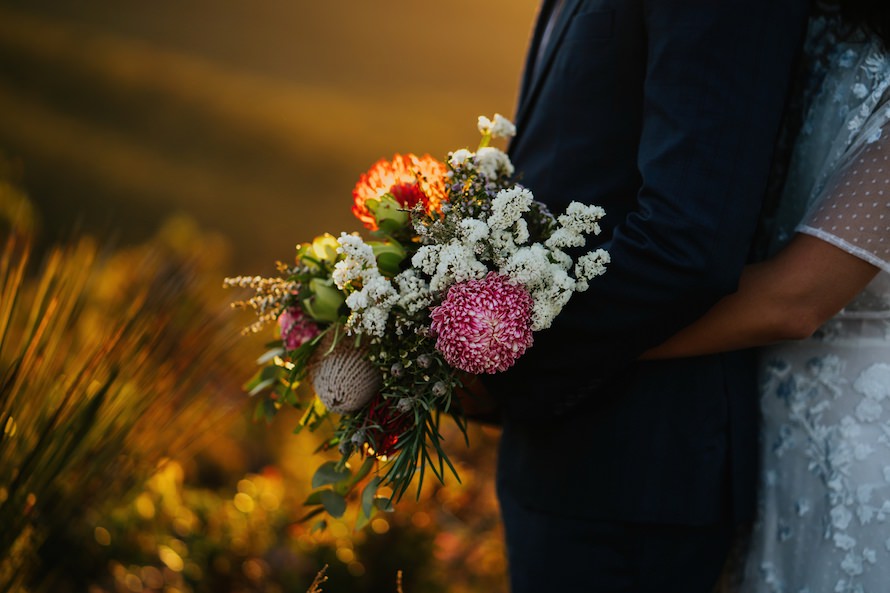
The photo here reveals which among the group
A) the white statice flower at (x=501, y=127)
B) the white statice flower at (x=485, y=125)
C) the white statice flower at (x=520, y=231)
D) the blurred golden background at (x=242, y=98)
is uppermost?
the blurred golden background at (x=242, y=98)

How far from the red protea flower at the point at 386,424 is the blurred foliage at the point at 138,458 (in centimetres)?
42

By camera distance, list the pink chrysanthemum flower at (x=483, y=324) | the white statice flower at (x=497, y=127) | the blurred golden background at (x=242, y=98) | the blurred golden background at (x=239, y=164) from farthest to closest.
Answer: the blurred golden background at (x=242, y=98) < the blurred golden background at (x=239, y=164) < the white statice flower at (x=497, y=127) < the pink chrysanthemum flower at (x=483, y=324)

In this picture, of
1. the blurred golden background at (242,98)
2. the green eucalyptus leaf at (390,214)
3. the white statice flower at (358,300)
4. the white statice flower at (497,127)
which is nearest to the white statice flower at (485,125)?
the white statice flower at (497,127)

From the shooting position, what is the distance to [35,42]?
6.30 m

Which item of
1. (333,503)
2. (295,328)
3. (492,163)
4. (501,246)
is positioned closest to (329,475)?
(333,503)

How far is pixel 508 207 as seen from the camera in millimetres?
1089

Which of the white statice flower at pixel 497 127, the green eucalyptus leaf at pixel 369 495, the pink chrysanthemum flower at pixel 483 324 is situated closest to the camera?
the pink chrysanthemum flower at pixel 483 324

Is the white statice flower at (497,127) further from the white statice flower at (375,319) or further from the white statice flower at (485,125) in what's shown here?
the white statice flower at (375,319)

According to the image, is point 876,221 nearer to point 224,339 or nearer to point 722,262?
point 722,262

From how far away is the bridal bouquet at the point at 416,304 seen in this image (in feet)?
3.51

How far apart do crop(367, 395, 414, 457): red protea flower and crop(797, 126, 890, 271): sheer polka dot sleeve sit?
0.69 meters

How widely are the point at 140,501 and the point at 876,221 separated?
7.21 ft

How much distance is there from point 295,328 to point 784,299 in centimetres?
77

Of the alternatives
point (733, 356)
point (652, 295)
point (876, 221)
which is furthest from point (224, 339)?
point (876, 221)
